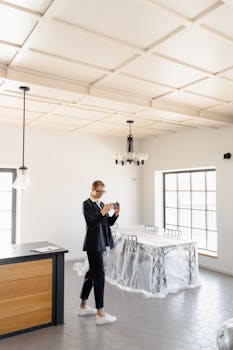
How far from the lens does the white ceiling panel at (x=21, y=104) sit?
4184 millimetres

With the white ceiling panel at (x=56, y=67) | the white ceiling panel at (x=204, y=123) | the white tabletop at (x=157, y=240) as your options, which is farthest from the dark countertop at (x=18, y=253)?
the white ceiling panel at (x=204, y=123)

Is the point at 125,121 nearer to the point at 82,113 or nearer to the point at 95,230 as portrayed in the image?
the point at 82,113

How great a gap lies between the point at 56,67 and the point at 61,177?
329cm

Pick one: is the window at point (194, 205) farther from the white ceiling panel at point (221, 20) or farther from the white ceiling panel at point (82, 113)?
the white ceiling panel at point (221, 20)

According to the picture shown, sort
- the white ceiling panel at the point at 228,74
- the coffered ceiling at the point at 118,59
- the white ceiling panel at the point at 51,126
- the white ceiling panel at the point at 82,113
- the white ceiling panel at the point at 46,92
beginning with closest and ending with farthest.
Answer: the coffered ceiling at the point at 118,59 < the white ceiling panel at the point at 228,74 < the white ceiling panel at the point at 46,92 < the white ceiling panel at the point at 82,113 < the white ceiling panel at the point at 51,126

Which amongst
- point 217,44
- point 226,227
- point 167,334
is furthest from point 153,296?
point 217,44

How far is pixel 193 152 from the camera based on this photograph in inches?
239

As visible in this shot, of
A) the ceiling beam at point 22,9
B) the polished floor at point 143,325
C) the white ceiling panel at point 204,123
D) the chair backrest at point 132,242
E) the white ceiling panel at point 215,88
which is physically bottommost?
the polished floor at point 143,325

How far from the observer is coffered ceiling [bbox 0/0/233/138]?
2283 millimetres

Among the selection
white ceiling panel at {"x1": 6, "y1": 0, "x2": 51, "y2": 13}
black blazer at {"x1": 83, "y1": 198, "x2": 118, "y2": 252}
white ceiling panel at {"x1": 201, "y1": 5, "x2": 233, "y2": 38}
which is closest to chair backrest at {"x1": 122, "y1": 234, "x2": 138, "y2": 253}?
black blazer at {"x1": 83, "y1": 198, "x2": 118, "y2": 252}

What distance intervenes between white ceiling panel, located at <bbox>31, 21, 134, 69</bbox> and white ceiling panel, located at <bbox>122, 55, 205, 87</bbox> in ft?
0.65

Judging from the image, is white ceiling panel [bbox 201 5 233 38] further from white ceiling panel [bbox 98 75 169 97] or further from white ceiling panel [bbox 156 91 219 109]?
white ceiling panel [bbox 156 91 219 109]

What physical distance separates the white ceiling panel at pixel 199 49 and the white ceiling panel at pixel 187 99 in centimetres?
91

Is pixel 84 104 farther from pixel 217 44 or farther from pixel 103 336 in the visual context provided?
pixel 103 336
